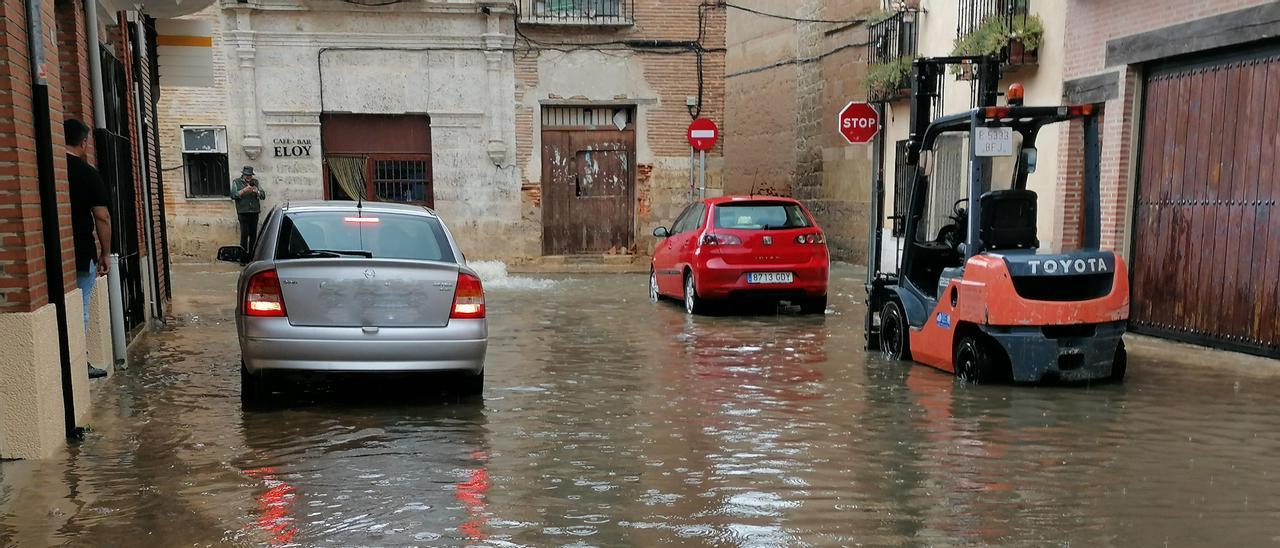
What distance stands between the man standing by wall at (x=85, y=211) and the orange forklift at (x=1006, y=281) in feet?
20.6

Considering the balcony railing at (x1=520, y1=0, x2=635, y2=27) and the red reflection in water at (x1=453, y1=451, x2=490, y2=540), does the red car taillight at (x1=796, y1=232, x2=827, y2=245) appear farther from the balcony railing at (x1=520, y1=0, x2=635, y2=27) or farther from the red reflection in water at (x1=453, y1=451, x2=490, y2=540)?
the balcony railing at (x1=520, y1=0, x2=635, y2=27)

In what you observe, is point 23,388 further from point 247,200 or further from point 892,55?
point 892,55

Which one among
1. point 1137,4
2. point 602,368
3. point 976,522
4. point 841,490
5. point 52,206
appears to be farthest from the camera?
point 1137,4

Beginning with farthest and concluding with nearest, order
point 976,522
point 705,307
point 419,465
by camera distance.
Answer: point 705,307, point 419,465, point 976,522

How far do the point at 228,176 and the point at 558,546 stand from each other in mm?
17497

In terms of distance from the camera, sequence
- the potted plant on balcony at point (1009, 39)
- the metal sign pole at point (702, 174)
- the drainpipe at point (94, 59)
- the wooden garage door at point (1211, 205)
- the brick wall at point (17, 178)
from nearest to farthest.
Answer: the brick wall at point (17, 178) → the drainpipe at point (94, 59) → the wooden garage door at point (1211, 205) → the potted plant on balcony at point (1009, 39) → the metal sign pole at point (702, 174)

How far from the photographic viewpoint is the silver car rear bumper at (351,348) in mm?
6742

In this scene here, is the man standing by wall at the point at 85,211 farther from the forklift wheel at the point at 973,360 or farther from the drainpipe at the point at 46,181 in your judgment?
the forklift wheel at the point at 973,360

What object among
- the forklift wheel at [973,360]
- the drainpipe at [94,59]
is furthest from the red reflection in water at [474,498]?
the drainpipe at [94,59]

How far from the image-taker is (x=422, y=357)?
6953mm

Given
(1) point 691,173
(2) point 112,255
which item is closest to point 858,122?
(1) point 691,173

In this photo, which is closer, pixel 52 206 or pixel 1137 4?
pixel 52 206

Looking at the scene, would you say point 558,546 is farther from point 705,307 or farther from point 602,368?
point 705,307

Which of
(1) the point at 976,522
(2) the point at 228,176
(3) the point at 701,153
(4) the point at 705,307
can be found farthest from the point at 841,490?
(2) the point at 228,176
